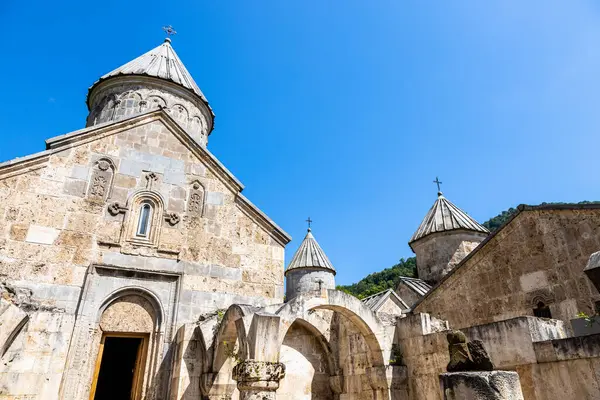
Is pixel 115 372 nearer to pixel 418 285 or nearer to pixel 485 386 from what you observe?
pixel 485 386

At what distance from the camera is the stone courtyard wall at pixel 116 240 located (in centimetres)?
551

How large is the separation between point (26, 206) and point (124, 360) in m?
5.02

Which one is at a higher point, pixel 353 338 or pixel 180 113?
pixel 180 113

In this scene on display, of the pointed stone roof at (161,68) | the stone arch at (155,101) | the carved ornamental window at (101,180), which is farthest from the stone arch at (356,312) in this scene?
the pointed stone roof at (161,68)

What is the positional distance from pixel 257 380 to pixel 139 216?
371 centimetres

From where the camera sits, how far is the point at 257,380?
4.56 metres

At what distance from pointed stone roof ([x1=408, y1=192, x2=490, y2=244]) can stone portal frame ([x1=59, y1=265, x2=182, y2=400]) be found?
34.5 ft

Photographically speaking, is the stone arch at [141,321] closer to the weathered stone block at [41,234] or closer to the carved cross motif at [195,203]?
the weathered stone block at [41,234]

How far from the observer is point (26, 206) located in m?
5.93

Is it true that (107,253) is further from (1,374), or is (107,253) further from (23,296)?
(1,374)

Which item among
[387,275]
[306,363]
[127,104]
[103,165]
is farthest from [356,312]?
[387,275]

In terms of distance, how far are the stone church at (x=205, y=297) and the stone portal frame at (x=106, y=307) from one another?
18 mm

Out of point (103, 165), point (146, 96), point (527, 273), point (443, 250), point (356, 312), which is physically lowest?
point (356, 312)

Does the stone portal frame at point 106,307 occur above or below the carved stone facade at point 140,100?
below
